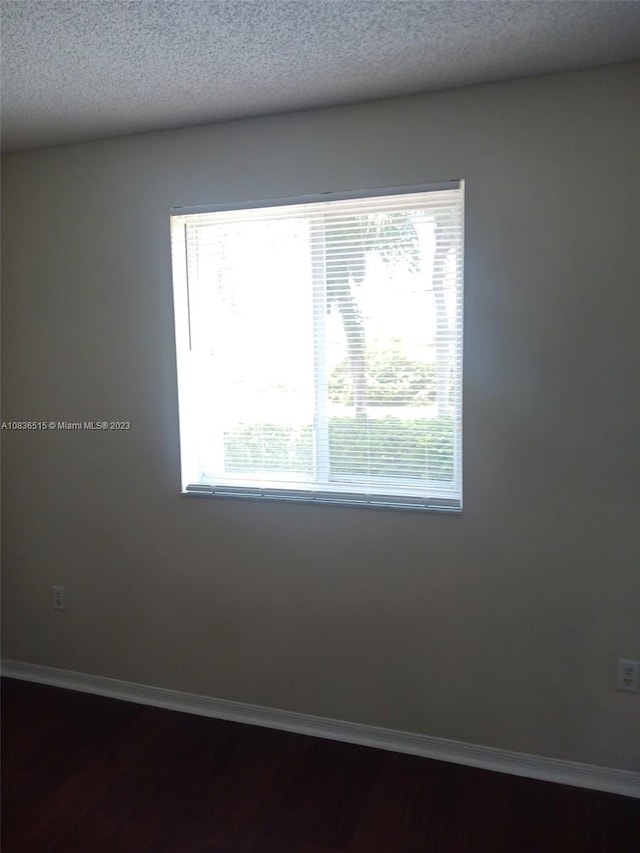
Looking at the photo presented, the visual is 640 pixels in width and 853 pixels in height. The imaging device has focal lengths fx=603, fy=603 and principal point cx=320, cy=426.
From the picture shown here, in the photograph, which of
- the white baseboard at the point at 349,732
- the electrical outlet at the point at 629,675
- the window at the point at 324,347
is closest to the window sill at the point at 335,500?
the window at the point at 324,347

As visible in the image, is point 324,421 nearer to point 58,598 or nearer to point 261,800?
point 261,800

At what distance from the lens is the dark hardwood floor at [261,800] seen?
1941mm

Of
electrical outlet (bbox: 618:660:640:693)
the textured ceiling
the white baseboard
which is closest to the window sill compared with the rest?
electrical outlet (bbox: 618:660:640:693)

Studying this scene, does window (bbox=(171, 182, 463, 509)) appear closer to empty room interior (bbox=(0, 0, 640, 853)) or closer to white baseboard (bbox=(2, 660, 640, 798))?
empty room interior (bbox=(0, 0, 640, 853))

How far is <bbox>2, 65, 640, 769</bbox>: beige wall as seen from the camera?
2.05 metres

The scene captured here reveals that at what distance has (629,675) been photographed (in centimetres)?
210

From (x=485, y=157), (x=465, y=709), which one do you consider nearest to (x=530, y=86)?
(x=485, y=157)

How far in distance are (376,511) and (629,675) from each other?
104cm

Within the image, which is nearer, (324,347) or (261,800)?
(261,800)

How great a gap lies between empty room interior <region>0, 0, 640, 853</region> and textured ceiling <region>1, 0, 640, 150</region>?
0.01 m

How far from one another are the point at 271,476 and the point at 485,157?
57.6 inches

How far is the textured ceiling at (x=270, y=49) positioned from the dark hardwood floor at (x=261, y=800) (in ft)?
8.06

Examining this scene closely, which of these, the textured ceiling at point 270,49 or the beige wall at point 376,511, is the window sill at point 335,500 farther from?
the textured ceiling at point 270,49

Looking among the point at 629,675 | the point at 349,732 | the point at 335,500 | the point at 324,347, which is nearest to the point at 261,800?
the point at 349,732
